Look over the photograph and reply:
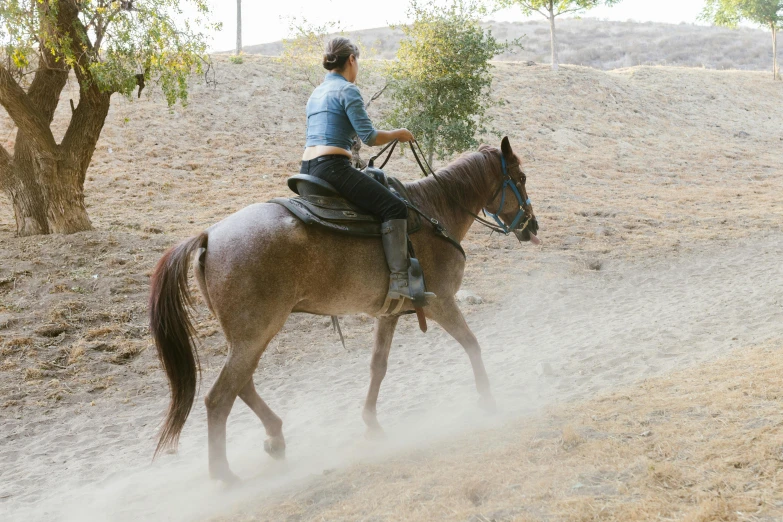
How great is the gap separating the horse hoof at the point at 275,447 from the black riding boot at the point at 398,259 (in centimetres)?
151

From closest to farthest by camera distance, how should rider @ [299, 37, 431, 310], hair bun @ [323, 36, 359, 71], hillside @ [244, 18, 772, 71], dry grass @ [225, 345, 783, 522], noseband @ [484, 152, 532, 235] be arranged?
dry grass @ [225, 345, 783, 522] → rider @ [299, 37, 431, 310] → hair bun @ [323, 36, 359, 71] → noseband @ [484, 152, 532, 235] → hillside @ [244, 18, 772, 71]

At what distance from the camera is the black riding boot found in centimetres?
490

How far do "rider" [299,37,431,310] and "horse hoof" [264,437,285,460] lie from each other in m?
1.52

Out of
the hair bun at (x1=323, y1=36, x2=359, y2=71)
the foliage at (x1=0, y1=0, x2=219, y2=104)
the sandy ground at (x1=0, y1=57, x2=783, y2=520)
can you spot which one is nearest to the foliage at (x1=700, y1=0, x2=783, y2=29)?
the sandy ground at (x1=0, y1=57, x2=783, y2=520)

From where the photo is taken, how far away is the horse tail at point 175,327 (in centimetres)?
450

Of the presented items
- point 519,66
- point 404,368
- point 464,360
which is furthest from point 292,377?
point 519,66

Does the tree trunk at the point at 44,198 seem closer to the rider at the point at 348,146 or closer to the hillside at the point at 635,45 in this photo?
the rider at the point at 348,146

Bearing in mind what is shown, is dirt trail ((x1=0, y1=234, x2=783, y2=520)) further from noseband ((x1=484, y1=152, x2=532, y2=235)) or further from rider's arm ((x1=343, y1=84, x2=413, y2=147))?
rider's arm ((x1=343, y1=84, x2=413, y2=147))

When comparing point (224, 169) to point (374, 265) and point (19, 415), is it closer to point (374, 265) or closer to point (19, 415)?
point (19, 415)

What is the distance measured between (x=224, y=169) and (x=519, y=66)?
19707mm

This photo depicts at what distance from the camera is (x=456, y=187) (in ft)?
19.1

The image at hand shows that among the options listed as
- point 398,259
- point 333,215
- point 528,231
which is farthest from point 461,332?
point 333,215

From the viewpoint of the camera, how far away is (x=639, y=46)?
52.4 meters

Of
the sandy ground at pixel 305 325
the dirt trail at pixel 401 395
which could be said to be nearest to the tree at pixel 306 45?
the sandy ground at pixel 305 325
